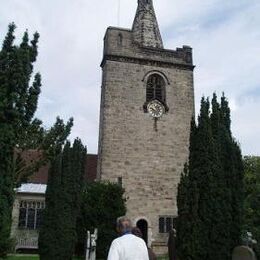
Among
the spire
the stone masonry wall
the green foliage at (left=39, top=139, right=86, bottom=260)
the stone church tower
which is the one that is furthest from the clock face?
the green foliage at (left=39, top=139, right=86, bottom=260)

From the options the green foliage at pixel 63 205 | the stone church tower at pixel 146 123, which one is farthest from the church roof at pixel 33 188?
the green foliage at pixel 63 205

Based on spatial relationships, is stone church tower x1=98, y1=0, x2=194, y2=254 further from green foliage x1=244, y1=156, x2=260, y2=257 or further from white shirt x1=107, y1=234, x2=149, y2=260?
white shirt x1=107, y1=234, x2=149, y2=260

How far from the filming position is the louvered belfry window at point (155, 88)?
2926cm

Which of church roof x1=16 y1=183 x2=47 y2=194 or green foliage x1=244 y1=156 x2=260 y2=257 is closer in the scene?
green foliage x1=244 y1=156 x2=260 y2=257

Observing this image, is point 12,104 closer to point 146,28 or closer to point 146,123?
point 146,123

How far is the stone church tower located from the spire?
0.11 m

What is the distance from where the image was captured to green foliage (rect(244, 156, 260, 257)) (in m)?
20.9

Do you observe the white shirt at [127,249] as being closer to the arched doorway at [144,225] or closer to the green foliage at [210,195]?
the green foliage at [210,195]

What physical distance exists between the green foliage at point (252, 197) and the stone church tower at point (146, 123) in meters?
4.77

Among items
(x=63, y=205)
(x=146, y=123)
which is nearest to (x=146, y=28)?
(x=146, y=123)

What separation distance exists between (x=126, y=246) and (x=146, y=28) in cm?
2879

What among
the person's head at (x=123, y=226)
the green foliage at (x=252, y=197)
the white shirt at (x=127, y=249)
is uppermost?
the green foliage at (x=252, y=197)

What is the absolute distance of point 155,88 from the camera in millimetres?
29609

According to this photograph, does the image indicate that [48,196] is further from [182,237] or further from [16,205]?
[16,205]
